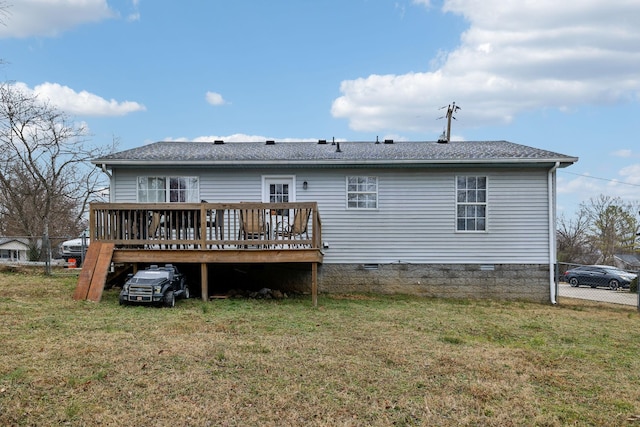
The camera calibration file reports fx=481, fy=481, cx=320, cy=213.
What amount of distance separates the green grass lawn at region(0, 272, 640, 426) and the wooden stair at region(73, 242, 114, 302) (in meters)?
0.34

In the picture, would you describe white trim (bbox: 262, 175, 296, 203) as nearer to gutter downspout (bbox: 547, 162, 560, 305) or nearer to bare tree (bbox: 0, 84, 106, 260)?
gutter downspout (bbox: 547, 162, 560, 305)

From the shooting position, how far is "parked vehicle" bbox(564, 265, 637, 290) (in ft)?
70.6

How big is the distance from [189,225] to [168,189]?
7.88ft

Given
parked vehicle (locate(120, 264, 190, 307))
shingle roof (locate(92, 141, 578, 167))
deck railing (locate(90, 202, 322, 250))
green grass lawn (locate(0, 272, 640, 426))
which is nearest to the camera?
green grass lawn (locate(0, 272, 640, 426))

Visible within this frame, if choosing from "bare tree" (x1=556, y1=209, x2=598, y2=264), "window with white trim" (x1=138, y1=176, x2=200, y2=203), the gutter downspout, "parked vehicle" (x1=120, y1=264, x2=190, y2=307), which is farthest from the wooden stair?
"bare tree" (x1=556, y1=209, x2=598, y2=264)

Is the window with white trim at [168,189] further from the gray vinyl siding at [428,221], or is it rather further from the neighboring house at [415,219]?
the gray vinyl siding at [428,221]

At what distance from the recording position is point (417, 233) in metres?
11.4

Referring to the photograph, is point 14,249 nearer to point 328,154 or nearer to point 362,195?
point 328,154

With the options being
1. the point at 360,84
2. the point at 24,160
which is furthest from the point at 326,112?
the point at 24,160

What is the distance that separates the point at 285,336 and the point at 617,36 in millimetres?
12193

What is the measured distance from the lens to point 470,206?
11.4 m

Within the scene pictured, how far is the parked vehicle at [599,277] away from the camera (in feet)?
70.6

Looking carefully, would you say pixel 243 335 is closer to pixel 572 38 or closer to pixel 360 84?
pixel 572 38

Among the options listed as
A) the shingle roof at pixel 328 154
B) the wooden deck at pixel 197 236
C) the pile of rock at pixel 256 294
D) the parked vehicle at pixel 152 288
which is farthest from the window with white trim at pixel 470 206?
the parked vehicle at pixel 152 288
